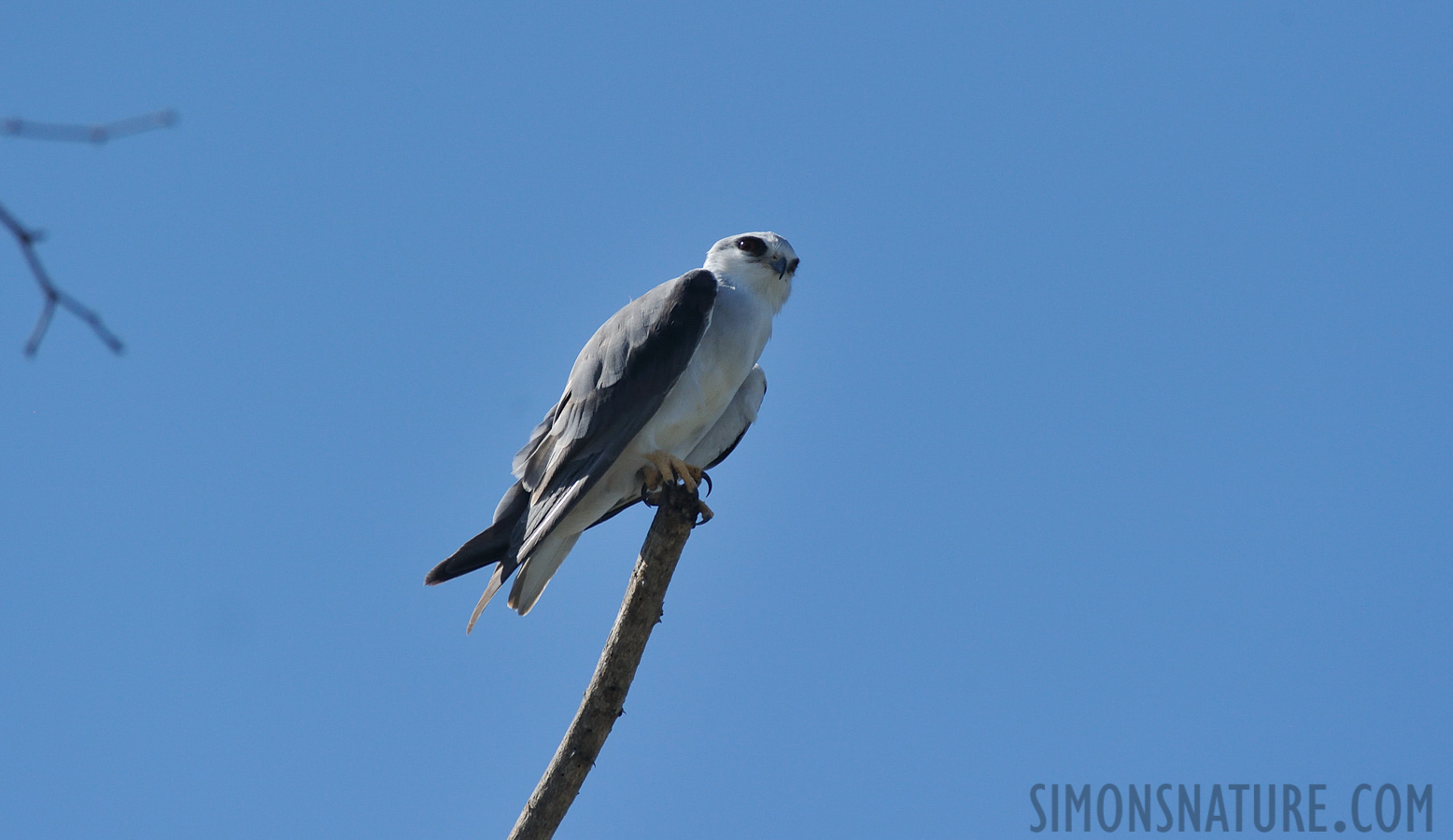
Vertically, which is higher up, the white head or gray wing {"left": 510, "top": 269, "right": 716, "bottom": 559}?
the white head

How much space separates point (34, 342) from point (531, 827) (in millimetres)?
3897

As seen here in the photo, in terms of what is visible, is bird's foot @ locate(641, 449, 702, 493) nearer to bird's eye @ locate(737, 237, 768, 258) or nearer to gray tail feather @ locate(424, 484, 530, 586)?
gray tail feather @ locate(424, 484, 530, 586)

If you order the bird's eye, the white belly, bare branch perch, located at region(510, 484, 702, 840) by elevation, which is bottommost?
bare branch perch, located at region(510, 484, 702, 840)

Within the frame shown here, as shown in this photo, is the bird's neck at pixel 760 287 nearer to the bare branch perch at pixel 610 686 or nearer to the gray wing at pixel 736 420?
the gray wing at pixel 736 420

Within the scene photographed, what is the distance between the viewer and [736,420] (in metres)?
7.67

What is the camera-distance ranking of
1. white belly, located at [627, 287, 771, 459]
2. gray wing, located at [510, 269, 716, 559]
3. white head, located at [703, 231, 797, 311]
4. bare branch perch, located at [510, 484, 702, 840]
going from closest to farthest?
bare branch perch, located at [510, 484, 702, 840] → gray wing, located at [510, 269, 716, 559] → white belly, located at [627, 287, 771, 459] → white head, located at [703, 231, 797, 311]

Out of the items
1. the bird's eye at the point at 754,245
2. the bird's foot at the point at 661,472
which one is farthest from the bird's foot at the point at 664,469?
the bird's eye at the point at 754,245

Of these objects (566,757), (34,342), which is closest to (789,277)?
(566,757)

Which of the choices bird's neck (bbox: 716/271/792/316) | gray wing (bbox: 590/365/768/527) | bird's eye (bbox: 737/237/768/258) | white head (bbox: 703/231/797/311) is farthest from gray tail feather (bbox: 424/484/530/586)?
bird's eye (bbox: 737/237/768/258)

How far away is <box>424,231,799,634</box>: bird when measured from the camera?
21.4 ft

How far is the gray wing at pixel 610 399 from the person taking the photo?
21.3ft

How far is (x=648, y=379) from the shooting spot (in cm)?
667

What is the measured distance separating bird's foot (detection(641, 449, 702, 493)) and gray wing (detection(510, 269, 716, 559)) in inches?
9.2

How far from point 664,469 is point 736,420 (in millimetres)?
1124
